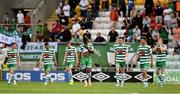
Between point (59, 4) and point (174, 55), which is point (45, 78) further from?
point (59, 4)

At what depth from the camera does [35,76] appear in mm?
42281

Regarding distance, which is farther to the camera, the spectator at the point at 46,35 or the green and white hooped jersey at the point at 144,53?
the spectator at the point at 46,35

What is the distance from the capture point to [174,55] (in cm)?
4269

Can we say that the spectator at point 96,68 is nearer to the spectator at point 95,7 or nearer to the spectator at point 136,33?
the spectator at point 136,33

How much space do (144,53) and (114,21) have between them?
11.6 metres

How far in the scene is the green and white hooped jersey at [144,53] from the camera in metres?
35.9

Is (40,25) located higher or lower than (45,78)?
higher

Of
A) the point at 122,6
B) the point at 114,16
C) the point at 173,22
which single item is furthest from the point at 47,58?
the point at 122,6

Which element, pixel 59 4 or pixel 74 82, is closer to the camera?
pixel 74 82

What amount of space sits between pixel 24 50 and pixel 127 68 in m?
7.28

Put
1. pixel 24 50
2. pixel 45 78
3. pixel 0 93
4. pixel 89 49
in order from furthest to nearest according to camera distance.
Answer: pixel 24 50, pixel 45 78, pixel 89 49, pixel 0 93

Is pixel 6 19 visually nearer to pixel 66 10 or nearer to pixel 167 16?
pixel 66 10

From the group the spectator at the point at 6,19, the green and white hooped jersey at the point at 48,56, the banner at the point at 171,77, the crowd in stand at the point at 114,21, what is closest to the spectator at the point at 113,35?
the crowd in stand at the point at 114,21

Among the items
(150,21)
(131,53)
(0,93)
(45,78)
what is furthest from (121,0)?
(0,93)
